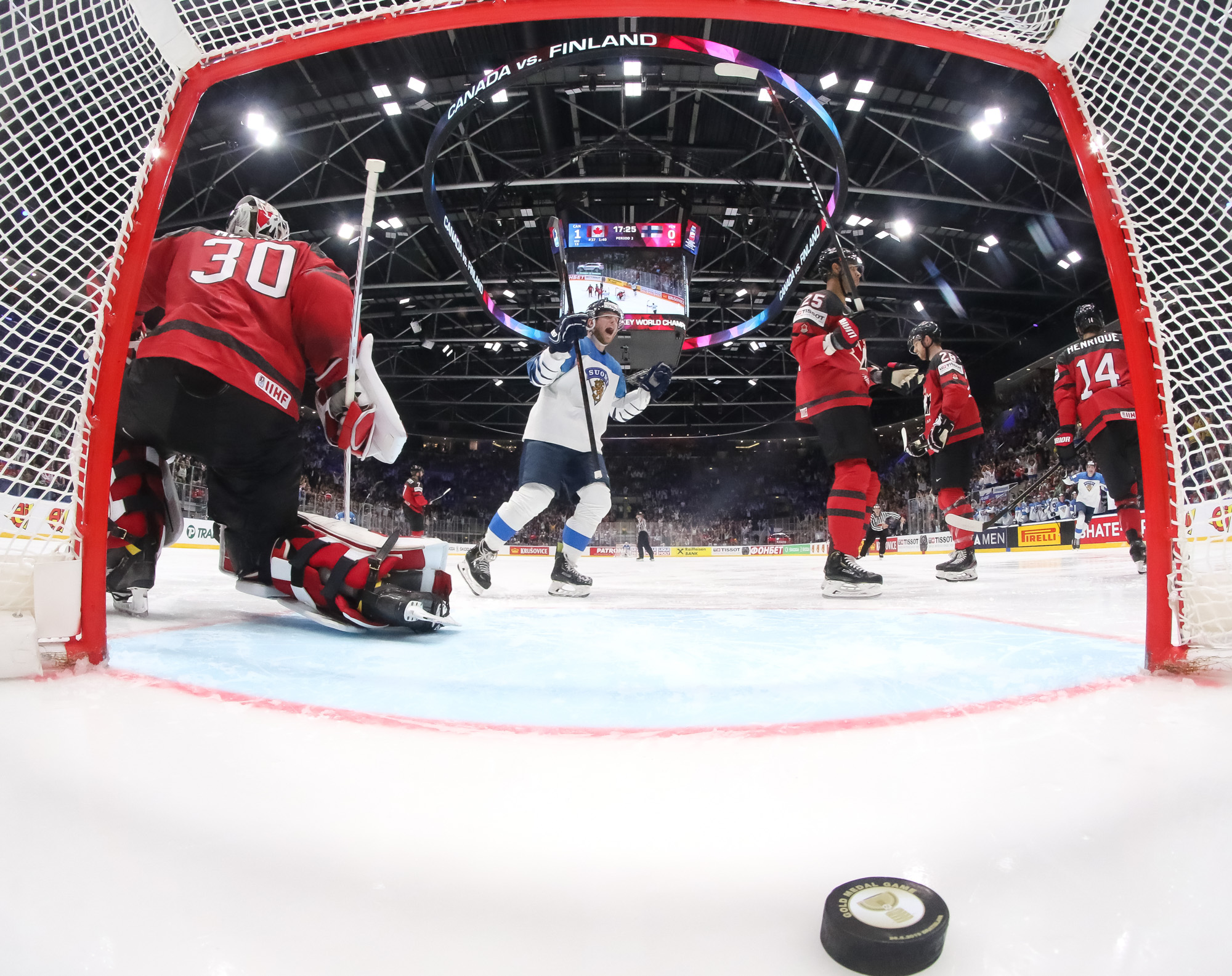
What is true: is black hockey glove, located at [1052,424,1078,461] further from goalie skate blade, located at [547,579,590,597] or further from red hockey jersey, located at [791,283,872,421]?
goalie skate blade, located at [547,579,590,597]

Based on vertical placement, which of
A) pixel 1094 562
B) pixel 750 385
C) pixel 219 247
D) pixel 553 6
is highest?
pixel 750 385

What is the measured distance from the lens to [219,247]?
1604 millimetres

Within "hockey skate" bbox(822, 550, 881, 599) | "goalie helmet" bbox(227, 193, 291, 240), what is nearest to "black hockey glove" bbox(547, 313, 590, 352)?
"goalie helmet" bbox(227, 193, 291, 240)

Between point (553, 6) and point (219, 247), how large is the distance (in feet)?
3.43

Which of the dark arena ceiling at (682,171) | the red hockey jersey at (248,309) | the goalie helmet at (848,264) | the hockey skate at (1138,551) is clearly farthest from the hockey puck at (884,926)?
the dark arena ceiling at (682,171)

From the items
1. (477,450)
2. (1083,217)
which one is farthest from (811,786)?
(477,450)

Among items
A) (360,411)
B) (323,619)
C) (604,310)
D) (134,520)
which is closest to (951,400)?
(604,310)

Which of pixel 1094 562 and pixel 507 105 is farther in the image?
pixel 507 105

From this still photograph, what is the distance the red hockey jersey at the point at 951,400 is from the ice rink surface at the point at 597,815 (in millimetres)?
3052

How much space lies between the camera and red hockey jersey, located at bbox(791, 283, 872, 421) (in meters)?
2.91

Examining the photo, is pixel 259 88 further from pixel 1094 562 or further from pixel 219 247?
pixel 1094 562

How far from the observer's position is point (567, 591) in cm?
312

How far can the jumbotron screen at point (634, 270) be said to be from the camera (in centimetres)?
838

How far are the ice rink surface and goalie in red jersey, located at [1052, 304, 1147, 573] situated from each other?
3.25 meters
